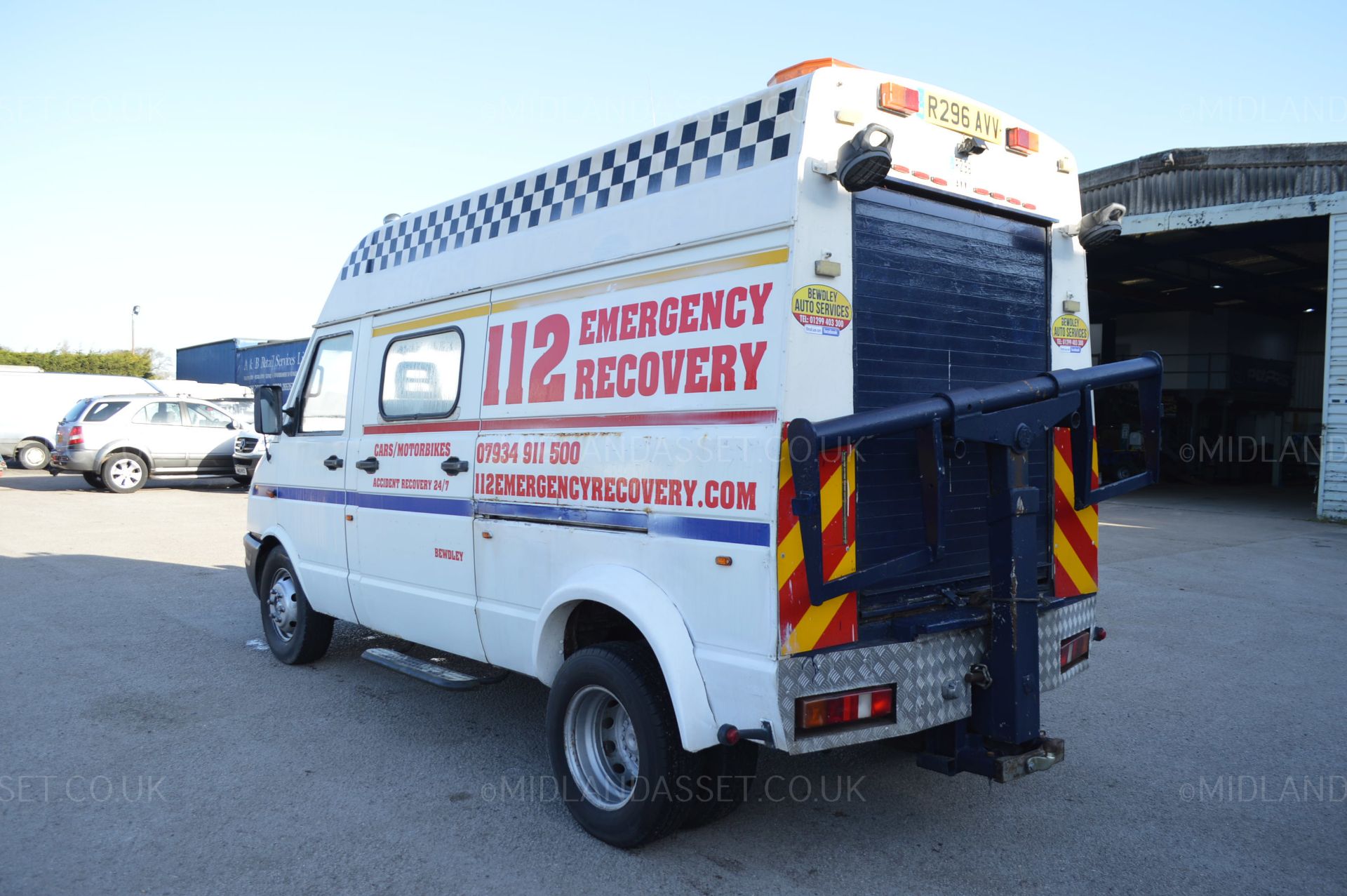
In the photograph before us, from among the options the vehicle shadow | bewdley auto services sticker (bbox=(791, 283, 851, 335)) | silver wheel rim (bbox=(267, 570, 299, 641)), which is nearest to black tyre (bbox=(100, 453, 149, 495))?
the vehicle shadow

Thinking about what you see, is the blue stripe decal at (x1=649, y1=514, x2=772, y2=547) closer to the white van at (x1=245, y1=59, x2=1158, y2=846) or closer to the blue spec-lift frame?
the white van at (x1=245, y1=59, x2=1158, y2=846)

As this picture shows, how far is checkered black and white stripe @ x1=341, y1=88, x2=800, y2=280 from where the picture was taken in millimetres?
3485

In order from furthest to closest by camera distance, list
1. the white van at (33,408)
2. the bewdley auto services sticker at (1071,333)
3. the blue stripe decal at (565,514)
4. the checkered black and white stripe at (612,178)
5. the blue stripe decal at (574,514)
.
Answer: the white van at (33,408) < the bewdley auto services sticker at (1071,333) < the blue stripe decal at (565,514) < the checkered black and white stripe at (612,178) < the blue stripe decal at (574,514)

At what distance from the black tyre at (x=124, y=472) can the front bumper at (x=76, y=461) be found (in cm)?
21

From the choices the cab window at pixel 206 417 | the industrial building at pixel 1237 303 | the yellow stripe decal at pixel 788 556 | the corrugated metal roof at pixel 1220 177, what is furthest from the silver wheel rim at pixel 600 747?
the cab window at pixel 206 417

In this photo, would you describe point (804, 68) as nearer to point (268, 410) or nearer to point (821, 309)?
point (821, 309)

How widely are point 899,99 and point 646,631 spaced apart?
2235 mm

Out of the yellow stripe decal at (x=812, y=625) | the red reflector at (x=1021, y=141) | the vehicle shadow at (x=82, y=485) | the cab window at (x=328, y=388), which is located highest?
the red reflector at (x=1021, y=141)

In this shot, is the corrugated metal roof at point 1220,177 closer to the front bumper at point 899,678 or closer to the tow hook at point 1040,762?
the front bumper at point 899,678

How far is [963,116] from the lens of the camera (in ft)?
12.7

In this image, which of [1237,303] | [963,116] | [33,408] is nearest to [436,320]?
[963,116]

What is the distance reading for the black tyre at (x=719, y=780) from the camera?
138 inches

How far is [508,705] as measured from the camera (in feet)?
17.8

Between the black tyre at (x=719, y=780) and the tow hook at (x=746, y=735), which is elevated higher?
the tow hook at (x=746, y=735)
